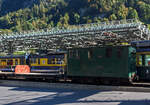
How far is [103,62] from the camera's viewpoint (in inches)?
570

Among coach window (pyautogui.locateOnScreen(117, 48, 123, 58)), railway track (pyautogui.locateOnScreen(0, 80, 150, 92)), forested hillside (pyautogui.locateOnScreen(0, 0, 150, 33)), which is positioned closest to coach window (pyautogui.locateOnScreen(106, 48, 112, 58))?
coach window (pyautogui.locateOnScreen(117, 48, 123, 58))

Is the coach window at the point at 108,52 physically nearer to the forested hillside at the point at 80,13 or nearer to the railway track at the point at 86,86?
the railway track at the point at 86,86

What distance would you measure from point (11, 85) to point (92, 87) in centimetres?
743

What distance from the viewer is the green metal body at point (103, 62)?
13867mm

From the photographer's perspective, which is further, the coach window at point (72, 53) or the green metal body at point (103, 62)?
the coach window at point (72, 53)

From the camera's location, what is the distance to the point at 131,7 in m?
141

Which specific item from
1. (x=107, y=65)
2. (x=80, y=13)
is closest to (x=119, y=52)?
(x=107, y=65)

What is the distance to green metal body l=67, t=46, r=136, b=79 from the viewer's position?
546 inches

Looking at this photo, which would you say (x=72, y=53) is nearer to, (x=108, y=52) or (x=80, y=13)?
(x=108, y=52)

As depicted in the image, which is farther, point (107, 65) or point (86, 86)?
point (107, 65)

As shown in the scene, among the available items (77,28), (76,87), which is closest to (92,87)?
(76,87)

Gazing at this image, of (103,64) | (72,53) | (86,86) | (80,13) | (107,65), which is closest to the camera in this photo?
(86,86)

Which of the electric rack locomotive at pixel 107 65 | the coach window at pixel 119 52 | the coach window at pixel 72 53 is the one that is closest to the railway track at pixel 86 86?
the electric rack locomotive at pixel 107 65

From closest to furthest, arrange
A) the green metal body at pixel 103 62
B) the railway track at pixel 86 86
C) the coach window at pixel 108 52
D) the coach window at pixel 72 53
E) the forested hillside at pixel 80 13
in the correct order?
the railway track at pixel 86 86 → the green metal body at pixel 103 62 → the coach window at pixel 108 52 → the coach window at pixel 72 53 → the forested hillside at pixel 80 13
